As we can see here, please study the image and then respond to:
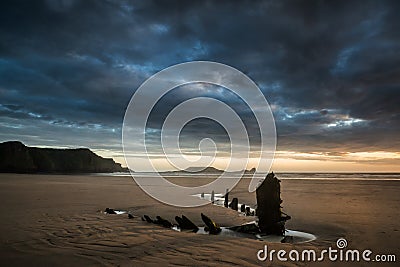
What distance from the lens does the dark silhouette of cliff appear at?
74625 mm

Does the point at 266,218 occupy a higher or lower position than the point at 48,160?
lower

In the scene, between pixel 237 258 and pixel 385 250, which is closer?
pixel 237 258

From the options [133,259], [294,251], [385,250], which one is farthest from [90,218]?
[385,250]

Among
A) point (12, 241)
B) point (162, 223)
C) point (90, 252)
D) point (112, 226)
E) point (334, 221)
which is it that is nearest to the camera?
point (90, 252)

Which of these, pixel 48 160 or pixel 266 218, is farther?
pixel 48 160

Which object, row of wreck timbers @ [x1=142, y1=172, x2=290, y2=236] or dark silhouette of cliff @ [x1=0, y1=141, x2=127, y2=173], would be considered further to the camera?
dark silhouette of cliff @ [x1=0, y1=141, x2=127, y2=173]

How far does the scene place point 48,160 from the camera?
9406cm

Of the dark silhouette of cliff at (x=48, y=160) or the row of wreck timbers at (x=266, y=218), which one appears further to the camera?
the dark silhouette of cliff at (x=48, y=160)

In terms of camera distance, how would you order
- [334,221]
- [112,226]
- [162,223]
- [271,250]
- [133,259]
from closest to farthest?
[133,259] < [271,250] < [112,226] < [162,223] < [334,221]

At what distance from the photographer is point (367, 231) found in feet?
38.9

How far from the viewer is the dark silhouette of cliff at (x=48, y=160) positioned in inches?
2938

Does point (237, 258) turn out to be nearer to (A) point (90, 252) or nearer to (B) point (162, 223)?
(A) point (90, 252)

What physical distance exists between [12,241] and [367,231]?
12862 millimetres

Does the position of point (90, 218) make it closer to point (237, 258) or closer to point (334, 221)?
point (237, 258)
